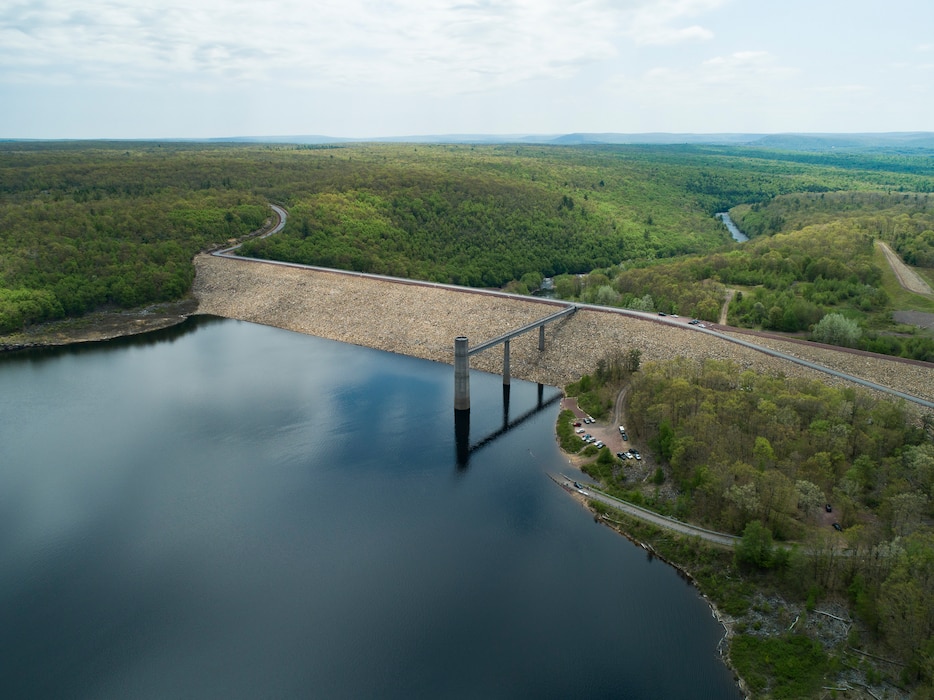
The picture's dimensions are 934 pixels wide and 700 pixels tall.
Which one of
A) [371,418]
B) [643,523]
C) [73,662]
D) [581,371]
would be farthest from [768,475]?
[73,662]

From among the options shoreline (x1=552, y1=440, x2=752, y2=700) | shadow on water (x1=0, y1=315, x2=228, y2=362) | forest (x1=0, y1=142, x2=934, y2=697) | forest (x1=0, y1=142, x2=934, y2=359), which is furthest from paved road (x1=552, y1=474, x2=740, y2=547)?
shadow on water (x1=0, y1=315, x2=228, y2=362)

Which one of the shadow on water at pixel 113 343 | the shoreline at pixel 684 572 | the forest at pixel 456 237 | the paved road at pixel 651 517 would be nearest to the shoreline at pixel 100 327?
the shadow on water at pixel 113 343

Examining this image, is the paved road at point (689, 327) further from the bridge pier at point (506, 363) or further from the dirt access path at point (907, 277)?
the dirt access path at point (907, 277)

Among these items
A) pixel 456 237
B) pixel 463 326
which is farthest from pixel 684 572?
pixel 456 237

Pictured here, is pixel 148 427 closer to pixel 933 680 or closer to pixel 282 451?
pixel 282 451

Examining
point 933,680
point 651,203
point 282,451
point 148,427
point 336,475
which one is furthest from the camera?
point 651,203

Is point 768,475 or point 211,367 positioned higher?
point 768,475
